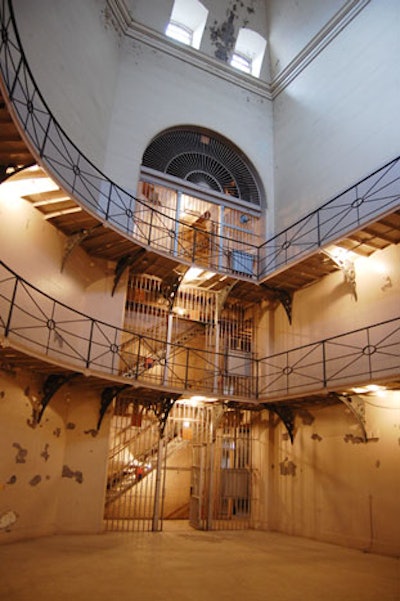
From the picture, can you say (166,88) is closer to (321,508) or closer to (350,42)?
(350,42)

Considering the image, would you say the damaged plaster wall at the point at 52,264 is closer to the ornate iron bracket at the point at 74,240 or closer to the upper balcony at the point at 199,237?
the ornate iron bracket at the point at 74,240

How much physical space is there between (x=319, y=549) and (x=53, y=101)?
11.2 metres

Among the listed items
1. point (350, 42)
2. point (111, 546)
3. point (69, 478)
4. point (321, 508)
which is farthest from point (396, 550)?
point (350, 42)

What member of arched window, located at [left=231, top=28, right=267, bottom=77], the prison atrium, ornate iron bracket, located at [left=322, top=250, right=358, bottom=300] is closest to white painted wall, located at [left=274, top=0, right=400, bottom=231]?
the prison atrium

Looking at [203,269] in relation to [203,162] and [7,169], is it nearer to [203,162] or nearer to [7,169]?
[203,162]

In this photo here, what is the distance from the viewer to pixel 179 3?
15328mm

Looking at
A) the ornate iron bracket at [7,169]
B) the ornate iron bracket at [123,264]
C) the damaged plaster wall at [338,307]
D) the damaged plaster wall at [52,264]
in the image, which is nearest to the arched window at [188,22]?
the ornate iron bracket at [123,264]

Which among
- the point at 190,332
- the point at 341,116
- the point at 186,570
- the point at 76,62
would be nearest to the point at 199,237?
the point at 190,332

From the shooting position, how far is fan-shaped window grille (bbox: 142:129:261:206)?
14297 mm

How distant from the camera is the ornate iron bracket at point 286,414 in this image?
12.3 m

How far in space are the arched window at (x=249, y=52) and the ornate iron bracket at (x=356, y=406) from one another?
468 inches

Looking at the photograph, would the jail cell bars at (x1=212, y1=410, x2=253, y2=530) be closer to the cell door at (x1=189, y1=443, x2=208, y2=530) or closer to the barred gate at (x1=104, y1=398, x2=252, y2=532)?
the barred gate at (x1=104, y1=398, x2=252, y2=532)

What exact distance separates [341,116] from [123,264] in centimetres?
733

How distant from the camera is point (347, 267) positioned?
11.3 metres
